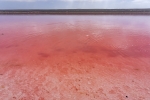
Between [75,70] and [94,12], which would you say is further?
[94,12]

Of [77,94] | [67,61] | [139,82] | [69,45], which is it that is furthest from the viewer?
[69,45]

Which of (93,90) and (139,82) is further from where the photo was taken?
(139,82)

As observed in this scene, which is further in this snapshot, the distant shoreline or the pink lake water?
the distant shoreline

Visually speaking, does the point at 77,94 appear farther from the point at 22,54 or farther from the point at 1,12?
the point at 1,12

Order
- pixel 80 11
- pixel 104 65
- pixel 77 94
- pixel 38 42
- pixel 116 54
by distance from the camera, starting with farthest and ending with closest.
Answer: pixel 80 11 → pixel 38 42 → pixel 116 54 → pixel 104 65 → pixel 77 94

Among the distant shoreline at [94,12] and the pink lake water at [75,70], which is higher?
the distant shoreline at [94,12]

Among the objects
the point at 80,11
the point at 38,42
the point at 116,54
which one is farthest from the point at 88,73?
the point at 80,11

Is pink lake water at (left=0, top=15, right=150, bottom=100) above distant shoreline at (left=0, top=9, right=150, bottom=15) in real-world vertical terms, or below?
below

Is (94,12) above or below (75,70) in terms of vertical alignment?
above

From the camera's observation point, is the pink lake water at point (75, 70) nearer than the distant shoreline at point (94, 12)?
Yes

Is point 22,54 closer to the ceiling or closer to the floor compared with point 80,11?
closer to the floor

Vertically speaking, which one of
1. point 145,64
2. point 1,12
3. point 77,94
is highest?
point 1,12
